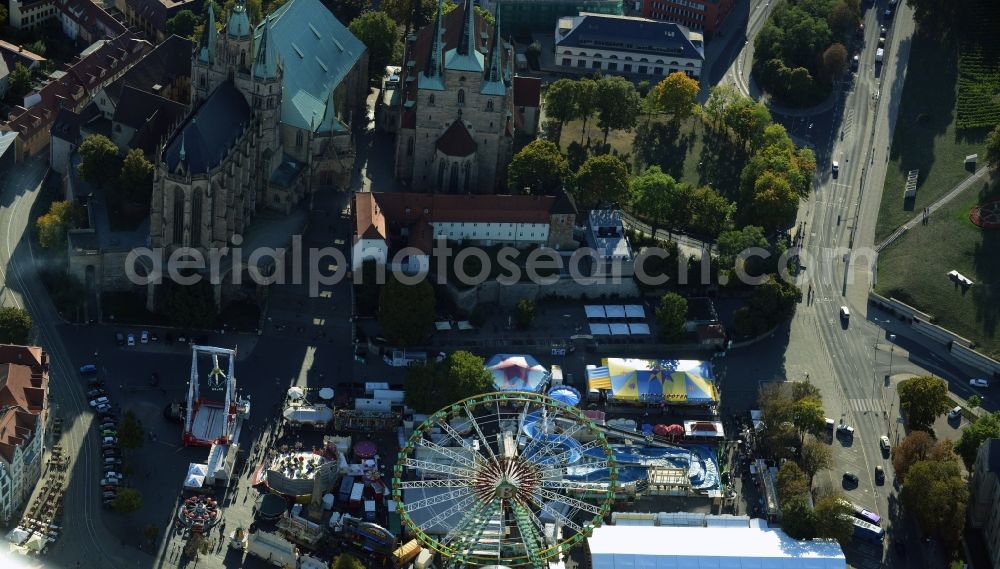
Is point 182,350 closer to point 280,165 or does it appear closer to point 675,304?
point 280,165

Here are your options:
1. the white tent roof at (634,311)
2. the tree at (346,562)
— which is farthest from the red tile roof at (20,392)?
the white tent roof at (634,311)

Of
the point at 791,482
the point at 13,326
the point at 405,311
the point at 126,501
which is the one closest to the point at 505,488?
the point at 791,482

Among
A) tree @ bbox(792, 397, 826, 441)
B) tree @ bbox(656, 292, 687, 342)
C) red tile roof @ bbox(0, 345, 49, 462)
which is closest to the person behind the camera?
red tile roof @ bbox(0, 345, 49, 462)

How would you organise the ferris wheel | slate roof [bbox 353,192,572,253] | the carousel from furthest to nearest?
slate roof [bbox 353,192,572,253] → the carousel → the ferris wheel

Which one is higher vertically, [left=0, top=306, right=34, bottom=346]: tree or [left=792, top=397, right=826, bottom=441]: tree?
[left=0, top=306, right=34, bottom=346]: tree

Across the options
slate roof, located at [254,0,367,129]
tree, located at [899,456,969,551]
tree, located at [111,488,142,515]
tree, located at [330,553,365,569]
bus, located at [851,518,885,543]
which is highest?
slate roof, located at [254,0,367,129]

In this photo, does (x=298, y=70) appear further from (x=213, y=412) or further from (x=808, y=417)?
(x=808, y=417)

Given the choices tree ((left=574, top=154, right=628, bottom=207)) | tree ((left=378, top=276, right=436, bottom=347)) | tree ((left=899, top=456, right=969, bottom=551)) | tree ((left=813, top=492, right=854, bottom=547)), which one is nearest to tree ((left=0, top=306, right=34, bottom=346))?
tree ((left=378, top=276, right=436, bottom=347))

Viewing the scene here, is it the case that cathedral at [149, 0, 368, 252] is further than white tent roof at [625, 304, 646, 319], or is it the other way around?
white tent roof at [625, 304, 646, 319]

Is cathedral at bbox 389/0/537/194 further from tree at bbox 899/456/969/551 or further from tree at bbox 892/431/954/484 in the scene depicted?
tree at bbox 899/456/969/551
